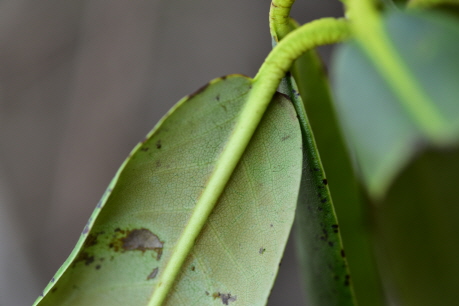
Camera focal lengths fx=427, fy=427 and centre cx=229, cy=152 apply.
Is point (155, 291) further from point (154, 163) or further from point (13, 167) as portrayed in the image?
point (13, 167)

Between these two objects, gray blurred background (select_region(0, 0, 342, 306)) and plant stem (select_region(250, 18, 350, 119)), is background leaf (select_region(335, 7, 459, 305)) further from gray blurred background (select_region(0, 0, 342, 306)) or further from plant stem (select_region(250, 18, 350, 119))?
gray blurred background (select_region(0, 0, 342, 306))

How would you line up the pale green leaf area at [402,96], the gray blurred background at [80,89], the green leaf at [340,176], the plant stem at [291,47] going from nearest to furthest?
the pale green leaf area at [402,96], the plant stem at [291,47], the green leaf at [340,176], the gray blurred background at [80,89]

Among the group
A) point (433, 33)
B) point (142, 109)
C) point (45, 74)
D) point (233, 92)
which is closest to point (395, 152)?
point (433, 33)

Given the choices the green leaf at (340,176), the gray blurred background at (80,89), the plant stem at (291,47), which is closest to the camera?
the plant stem at (291,47)

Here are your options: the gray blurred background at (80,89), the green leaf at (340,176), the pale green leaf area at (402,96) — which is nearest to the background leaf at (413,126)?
the pale green leaf area at (402,96)

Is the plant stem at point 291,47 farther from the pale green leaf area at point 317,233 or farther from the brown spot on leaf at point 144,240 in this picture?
the brown spot on leaf at point 144,240

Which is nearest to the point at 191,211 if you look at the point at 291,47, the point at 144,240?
the point at 144,240
